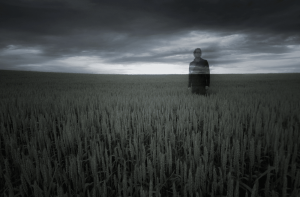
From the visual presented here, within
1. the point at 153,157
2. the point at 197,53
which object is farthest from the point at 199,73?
the point at 153,157

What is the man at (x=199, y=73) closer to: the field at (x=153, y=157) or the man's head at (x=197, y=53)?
the man's head at (x=197, y=53)

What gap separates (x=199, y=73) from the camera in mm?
6531

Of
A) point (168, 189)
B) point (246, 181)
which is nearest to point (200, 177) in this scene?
point (168, 189)

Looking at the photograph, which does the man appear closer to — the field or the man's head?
the man's head

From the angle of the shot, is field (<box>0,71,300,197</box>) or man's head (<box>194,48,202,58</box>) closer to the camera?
field (<box>0,71,300,197</box>)

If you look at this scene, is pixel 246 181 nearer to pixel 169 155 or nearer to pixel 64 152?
pixel 169 155

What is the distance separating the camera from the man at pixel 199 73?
247 inches

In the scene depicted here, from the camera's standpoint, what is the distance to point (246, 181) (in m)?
1.86

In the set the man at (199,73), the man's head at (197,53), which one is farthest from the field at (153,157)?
the man's head at (197,53)

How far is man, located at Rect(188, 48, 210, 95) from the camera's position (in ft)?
20.6

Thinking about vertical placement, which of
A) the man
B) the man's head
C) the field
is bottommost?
the field

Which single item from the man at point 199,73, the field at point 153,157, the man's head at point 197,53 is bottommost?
the field at point 153,157

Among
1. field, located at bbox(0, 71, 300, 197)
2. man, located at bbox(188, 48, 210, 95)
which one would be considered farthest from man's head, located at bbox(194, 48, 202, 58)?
field, located at bbox(0, 71, 300, 197)

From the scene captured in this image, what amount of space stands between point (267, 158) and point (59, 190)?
259 centimetres
